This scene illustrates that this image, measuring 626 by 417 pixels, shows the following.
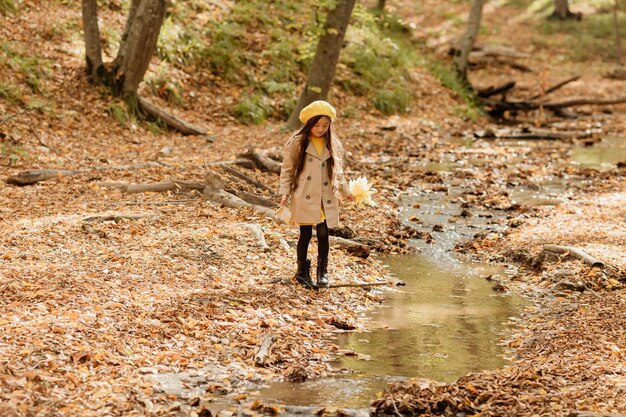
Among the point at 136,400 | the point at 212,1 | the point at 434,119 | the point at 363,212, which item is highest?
the point at 212,1

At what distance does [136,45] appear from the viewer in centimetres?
1467

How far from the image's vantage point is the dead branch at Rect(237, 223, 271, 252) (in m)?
8.40

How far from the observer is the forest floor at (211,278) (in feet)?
16.5

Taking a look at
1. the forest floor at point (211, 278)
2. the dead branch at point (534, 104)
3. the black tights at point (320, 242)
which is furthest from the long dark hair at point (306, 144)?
the dead branch at point (534, 104)

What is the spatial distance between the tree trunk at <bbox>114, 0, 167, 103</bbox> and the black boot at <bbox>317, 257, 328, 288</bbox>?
835cm

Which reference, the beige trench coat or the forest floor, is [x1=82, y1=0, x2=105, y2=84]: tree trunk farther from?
the beige trench coat


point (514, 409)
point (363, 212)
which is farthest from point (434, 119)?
point (514, 409)

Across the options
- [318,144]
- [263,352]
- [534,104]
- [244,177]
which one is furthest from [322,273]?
[534,104]

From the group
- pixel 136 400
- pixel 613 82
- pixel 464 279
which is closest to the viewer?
pixel 136 400

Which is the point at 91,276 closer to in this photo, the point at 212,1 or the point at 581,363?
the point at 581,363

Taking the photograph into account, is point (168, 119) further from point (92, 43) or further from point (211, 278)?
point (211, 278)

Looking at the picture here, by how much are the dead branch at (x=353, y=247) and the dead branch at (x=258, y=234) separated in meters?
0.92

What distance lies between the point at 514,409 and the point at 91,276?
380 cm

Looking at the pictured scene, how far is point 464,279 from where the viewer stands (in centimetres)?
867
